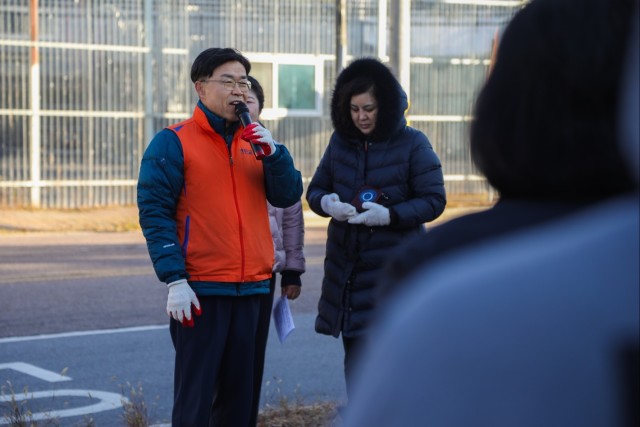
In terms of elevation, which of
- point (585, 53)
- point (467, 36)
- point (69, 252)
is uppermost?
point (467, 36)

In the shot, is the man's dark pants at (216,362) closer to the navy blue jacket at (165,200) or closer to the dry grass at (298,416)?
the navy blue jacket at (165,200)

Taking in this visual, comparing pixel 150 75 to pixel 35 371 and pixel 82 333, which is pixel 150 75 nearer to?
pixel 82 333

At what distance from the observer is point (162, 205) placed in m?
4.45

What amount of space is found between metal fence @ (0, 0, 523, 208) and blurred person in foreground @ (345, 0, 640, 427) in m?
18.2

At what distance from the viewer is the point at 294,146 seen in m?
21.9

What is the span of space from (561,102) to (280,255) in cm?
434

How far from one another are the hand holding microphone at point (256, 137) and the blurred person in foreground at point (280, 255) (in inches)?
31.8

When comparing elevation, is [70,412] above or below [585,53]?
below

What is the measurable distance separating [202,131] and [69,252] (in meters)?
10.7

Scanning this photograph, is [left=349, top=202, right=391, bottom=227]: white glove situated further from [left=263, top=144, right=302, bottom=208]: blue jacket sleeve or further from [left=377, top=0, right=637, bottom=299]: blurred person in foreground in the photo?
[left=377, top=0, right=637, bottom=299]: blurred person in foreground

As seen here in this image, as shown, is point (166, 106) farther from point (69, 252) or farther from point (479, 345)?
point (479, 345)

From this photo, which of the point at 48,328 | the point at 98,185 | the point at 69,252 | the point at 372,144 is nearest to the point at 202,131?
the point at 372,144

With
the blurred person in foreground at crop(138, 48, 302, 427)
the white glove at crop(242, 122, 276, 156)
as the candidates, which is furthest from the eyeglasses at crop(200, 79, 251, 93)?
the white glove at crop(242, 122, 276, 156)

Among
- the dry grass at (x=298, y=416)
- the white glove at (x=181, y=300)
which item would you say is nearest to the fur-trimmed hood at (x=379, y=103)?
the white glove at (x=181, y=300)
